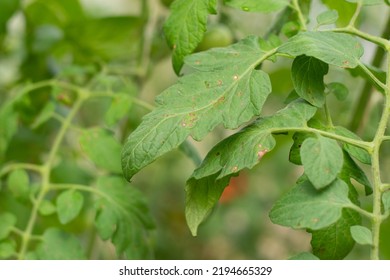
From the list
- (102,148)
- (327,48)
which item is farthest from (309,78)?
(102,148)

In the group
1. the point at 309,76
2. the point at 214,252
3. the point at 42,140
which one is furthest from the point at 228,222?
the point at 309,76

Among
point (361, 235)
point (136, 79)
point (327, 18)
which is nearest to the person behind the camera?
point (361, 235)

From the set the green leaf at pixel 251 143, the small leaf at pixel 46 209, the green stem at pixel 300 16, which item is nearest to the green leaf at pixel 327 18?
the green stem at pixel 300 16

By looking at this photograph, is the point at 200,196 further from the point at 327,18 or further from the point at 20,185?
the point at 20,185

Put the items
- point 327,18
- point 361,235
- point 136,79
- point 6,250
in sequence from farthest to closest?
point 136,79, point 6,250, point 327,18, point 361,235

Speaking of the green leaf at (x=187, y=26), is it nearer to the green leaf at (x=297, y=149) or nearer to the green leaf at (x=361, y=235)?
the green leaf at (x=297, y=149)

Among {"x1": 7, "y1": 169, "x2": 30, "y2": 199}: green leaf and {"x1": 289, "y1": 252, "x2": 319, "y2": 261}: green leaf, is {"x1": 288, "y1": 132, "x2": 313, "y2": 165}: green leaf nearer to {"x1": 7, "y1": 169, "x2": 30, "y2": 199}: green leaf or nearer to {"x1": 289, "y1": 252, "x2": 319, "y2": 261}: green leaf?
{"x1": 289, "y1": 252, "x2": 319, "y2": 261}: green leaf
